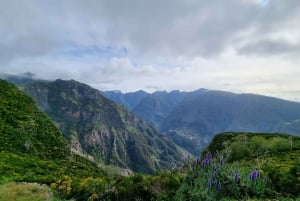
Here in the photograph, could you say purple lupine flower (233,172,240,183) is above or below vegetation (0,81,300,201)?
above

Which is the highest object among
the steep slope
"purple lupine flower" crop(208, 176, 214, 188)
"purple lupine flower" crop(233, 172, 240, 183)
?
"purple lupine flower" crop(233, 172, 240, 183)

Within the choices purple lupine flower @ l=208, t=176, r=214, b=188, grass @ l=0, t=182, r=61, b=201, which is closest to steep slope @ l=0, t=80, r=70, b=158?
grass @ l=0, t=182, r=61, b=201

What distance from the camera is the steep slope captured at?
58219 millimetres

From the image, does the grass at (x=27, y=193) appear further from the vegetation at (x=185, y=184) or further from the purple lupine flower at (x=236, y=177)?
the purple lupine flower at (x=236, y=177)

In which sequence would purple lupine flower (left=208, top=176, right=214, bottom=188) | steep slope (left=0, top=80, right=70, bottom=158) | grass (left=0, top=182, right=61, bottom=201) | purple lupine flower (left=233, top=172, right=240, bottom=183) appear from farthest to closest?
steep slope (left=0, top=80, right=70, bottom=158) < grass (left=0, top=182, right=61, bottom=201) < purple lupine flower (left=233, top=172, right=240, bottom=183) < purple lupine flower (left=208, top=176, right=214, bottom=188)

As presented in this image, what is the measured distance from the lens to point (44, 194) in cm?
2175

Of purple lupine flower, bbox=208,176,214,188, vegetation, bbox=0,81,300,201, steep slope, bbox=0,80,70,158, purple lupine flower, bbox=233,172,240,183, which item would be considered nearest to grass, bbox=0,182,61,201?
vegetation, bbox=0,81,300,201

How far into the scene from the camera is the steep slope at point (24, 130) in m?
Result: 58.2

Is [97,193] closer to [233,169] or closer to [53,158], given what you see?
[233,169]

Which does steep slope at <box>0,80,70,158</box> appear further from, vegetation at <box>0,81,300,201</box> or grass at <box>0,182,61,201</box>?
grass at <box>0,182,61,201</box>

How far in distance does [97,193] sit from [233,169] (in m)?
7.65

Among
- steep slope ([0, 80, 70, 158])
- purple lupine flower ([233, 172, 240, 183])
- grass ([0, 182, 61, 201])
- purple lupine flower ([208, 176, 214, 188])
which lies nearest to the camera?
purple lupine flower ([208, 176, 214, 188])

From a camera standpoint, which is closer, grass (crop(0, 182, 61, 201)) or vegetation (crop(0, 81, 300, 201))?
vegetation (crop(0, 81, 300, 201))

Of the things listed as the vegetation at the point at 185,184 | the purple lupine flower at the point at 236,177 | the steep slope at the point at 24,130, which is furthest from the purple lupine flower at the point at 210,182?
the steep slope at the point at 24,130
